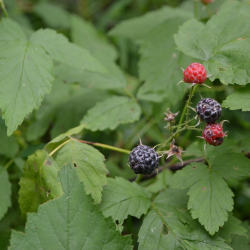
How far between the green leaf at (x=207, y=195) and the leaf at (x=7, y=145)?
A: 133 centimetres

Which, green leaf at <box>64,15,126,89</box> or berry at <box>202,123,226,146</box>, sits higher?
berry at <box>202,123,226,146</box>

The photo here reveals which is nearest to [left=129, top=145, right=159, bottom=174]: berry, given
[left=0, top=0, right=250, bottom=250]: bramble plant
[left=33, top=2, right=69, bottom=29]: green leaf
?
[left=0, top=0, right=250, bottom=250]: bramble plant

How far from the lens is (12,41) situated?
1857 mm

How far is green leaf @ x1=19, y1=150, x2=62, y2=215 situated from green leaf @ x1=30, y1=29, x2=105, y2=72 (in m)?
0.69

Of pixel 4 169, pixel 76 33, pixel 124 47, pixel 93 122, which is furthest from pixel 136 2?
pixel 4 169

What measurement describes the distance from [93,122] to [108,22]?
2.74m

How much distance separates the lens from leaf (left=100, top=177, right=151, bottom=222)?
5.19ft

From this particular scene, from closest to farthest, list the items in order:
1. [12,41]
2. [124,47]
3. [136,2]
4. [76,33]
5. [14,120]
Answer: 1. [14,120]
2. [12,41]
3. [76,33]
4. [124,47]
5. [136,2]

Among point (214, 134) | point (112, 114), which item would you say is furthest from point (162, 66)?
point (214, 134)

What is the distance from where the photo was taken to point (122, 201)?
5.35ft

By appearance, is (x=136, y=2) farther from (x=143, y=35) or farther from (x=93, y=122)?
(x=93, y=122)

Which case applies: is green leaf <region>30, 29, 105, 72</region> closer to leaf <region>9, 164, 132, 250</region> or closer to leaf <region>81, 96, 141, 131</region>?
leaf <region>81, 96, 141, 131</region>

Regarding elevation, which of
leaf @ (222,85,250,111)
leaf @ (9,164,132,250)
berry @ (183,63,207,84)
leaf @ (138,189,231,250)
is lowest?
leaf @ (138,189,231,250)

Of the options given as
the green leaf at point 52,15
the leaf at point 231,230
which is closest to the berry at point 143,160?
the leaf at point 231,230
